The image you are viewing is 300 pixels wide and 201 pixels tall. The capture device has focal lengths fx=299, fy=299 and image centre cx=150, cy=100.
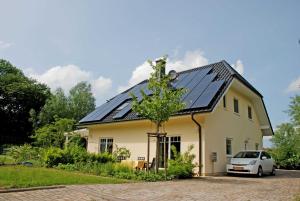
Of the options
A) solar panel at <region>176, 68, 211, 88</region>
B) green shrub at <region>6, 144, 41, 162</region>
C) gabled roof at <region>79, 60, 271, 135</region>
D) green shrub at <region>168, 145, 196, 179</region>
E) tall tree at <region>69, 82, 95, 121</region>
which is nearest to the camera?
green shrub at <region>168, 145, 196, 179</region>

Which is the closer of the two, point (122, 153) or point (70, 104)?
point (122, 153)

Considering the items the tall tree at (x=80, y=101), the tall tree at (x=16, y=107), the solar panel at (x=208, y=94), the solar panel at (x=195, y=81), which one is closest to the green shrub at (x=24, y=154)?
the solar panel at (x=195, y=81)

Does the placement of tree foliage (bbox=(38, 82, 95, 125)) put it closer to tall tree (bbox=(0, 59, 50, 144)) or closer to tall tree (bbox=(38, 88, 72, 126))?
tall tree (bbox=(38, 88, 72, 126))

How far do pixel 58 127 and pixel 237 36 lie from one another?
18157 millimetres

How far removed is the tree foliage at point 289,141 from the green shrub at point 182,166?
1311cm

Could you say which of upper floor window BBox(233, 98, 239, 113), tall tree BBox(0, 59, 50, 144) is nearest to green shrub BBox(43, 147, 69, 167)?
upper floor window BBox(233, 98, 239, 113)

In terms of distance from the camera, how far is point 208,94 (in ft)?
53.8

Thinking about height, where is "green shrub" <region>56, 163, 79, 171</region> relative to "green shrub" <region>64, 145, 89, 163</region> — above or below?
below

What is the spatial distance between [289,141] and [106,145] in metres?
17.7

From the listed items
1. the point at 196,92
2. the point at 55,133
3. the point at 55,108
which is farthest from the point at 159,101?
the point at 55,108

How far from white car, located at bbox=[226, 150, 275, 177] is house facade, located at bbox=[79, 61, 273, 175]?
99 cm

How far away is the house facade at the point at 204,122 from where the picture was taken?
16.3m

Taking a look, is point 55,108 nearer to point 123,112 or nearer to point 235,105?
point 123,112

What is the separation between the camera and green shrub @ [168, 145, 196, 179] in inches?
545
